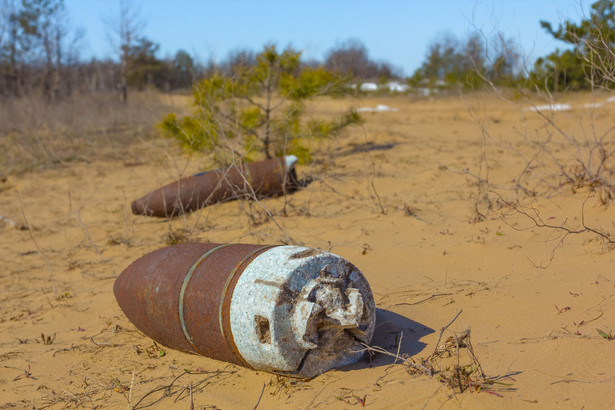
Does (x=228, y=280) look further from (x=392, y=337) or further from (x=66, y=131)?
(x=66, y=131)

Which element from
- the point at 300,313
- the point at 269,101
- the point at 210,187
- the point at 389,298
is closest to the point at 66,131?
the point at 269,101

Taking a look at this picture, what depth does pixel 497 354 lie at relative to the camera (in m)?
2.88

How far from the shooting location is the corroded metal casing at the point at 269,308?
2715 mm

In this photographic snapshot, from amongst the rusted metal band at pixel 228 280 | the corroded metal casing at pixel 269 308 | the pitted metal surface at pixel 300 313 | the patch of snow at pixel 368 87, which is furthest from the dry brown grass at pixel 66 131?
the pitted metal surface at pixel 300 313

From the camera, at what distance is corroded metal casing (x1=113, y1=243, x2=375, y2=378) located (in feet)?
8.91

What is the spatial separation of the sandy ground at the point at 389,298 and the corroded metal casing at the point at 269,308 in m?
0.15

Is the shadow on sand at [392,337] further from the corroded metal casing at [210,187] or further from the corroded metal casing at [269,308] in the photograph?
the corroded metal casing at [210,187]

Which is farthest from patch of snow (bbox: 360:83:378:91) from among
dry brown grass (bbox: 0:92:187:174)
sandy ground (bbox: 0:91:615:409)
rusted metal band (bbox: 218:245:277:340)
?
rusted metal band (bbox: 218:245:277:340)

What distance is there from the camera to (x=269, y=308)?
2.68m

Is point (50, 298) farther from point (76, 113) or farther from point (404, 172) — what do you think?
point (76, 113)

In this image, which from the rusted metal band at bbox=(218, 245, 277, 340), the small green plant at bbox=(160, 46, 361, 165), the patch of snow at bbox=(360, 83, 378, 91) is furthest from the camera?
the patch of snow at bbox=(360, 83, 378, 91)

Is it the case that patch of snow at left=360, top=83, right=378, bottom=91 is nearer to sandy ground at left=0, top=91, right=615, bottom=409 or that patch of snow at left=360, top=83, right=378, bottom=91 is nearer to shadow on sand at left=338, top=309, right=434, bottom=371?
sandy ground at left=0, top=91, right=615, bottom=409

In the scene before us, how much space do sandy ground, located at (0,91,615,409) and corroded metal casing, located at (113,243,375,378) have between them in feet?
0.49

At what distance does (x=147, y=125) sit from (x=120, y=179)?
5.58m
